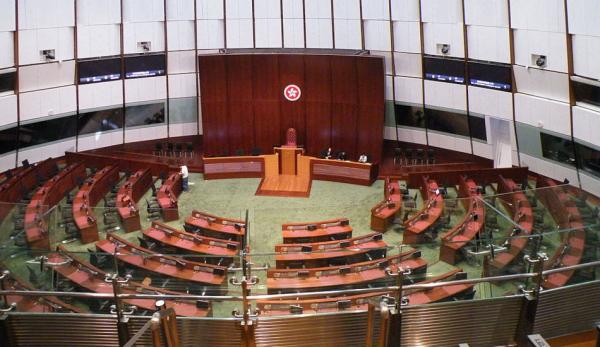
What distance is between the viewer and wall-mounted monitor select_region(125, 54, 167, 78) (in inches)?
744

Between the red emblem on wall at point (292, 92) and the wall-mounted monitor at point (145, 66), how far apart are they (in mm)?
3876

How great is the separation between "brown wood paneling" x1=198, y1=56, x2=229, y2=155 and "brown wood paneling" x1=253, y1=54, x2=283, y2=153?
38.4 inches

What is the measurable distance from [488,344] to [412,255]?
59.1 inches

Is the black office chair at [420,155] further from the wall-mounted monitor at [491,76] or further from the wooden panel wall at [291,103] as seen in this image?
the wall-mounted monitor at [491,76]

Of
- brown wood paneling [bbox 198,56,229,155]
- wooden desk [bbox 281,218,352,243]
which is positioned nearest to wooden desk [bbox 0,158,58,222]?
brown wood paneling [bbox 198,56,229,155]

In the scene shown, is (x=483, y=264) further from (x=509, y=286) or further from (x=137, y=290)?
(x=137, y=290)

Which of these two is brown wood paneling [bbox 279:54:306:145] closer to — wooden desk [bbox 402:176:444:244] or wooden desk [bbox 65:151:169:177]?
A: wooden desk [bbox 65:151:169:177]

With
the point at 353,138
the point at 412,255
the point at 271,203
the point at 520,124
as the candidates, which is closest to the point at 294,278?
the point at 412,255

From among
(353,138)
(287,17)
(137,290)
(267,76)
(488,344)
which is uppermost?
(287,17)

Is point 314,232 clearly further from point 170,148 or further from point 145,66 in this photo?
point 145,66

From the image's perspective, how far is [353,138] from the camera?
63.0ft

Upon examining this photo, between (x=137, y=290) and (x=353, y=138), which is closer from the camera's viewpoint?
(x=137, y=290)

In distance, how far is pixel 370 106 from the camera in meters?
18.8

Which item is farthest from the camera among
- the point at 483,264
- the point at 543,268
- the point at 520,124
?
the point at 520,124
